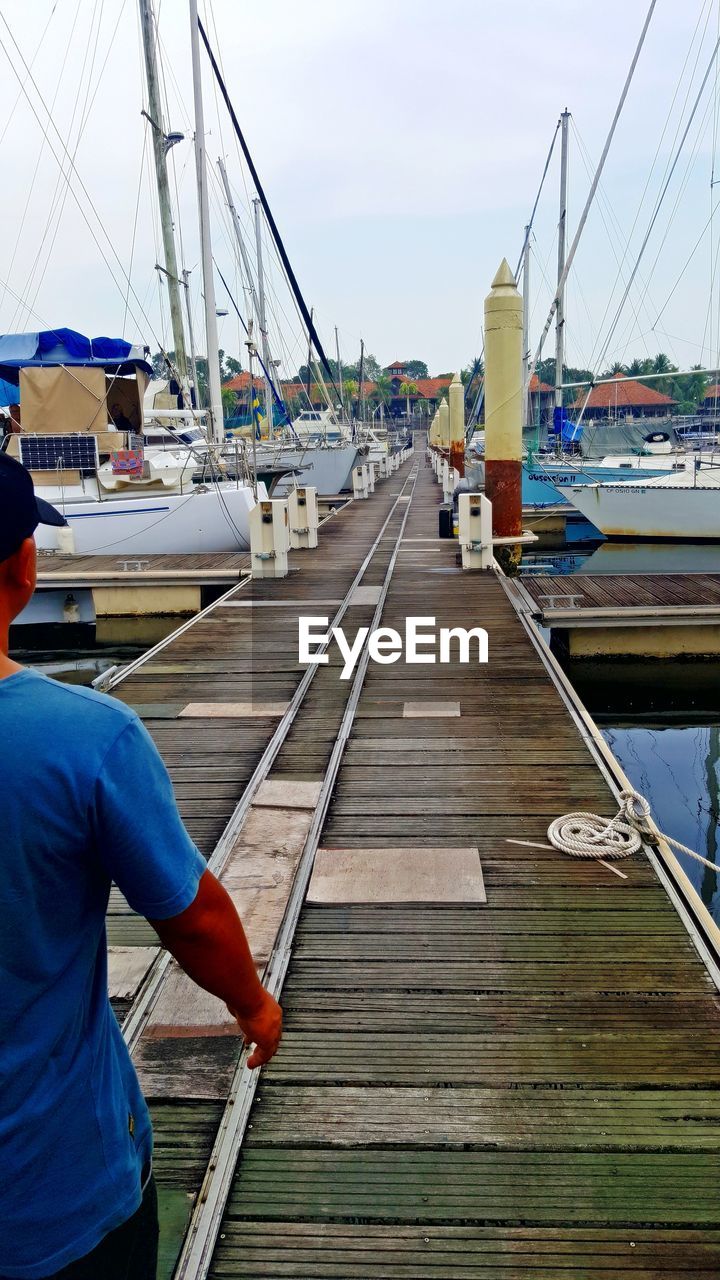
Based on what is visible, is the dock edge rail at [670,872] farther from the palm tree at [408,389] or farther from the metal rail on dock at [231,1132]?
the palm tree at [408,389]

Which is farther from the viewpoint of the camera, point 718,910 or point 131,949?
point 718,910

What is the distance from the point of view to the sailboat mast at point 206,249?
22.2 metres

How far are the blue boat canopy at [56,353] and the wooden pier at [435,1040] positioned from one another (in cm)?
1552

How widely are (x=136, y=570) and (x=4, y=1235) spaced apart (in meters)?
15.9

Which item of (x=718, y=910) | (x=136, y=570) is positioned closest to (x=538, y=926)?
(x=718, y=910)

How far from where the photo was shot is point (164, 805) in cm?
166

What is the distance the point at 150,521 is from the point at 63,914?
17.7 meters

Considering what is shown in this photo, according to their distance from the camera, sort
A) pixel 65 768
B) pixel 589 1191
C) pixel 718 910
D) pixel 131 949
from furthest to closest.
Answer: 1. pixel 718 910
2. pixel 131 949
3. pixel 589 1191
4. pixel 65 768

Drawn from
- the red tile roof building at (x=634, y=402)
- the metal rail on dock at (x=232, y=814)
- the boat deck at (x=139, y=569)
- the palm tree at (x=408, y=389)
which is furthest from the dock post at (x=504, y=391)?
the palm tree at (x=408, y=389)

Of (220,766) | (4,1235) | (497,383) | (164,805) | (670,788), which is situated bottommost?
(670,788)

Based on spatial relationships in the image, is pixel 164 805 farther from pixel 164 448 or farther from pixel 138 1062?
pixel 164 448

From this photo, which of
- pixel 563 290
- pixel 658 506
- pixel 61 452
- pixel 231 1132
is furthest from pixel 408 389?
pixel 231 1132

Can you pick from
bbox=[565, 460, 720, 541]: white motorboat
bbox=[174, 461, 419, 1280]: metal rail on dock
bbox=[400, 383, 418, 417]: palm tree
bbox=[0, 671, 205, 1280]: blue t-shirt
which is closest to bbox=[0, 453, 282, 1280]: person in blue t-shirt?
bbox=[0, 671, 205, 1280]: blue t-shirt

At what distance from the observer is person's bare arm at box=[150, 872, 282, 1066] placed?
173 cm
